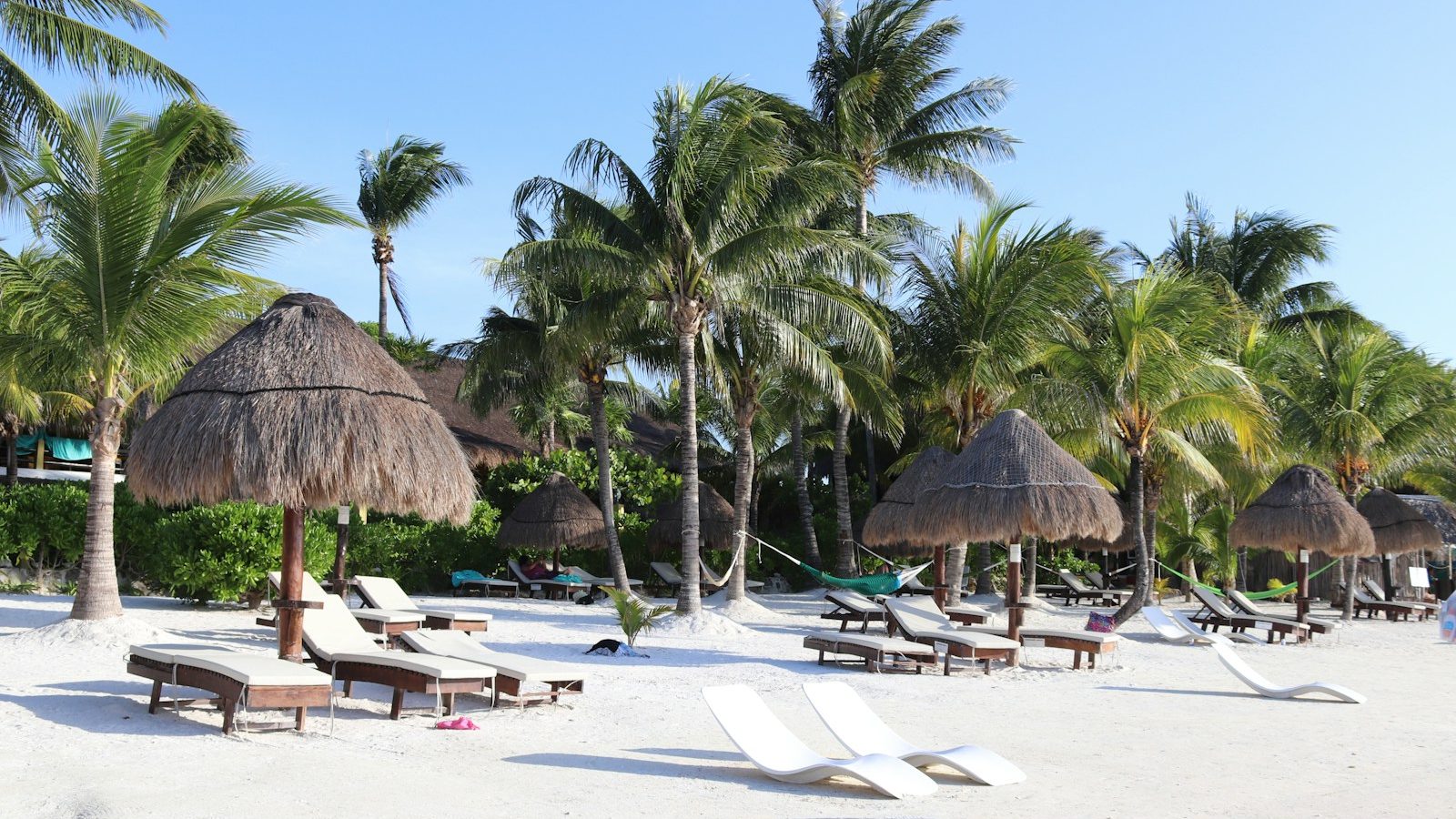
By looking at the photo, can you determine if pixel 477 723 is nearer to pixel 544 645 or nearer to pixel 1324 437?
pixel 544 645

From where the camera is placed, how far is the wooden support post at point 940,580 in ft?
51.5

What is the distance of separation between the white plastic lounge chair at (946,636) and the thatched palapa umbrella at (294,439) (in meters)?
5.26

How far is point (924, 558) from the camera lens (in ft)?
82.2

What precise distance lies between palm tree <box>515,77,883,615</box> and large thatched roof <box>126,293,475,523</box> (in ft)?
19.8

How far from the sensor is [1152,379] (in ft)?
52.3

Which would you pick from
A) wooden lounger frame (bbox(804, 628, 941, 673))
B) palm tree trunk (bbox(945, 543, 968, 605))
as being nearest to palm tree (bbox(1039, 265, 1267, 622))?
palm tree trunk (bbox(945, 543, 968, 605))

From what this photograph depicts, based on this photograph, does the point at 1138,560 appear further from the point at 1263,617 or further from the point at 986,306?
the point at 986,306

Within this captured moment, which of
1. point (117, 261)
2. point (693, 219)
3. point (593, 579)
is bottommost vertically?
point (593, 579)

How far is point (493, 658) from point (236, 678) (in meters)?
2.09

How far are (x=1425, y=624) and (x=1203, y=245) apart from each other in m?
14.6

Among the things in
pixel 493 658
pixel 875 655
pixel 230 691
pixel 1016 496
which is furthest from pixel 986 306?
pixel 230 691

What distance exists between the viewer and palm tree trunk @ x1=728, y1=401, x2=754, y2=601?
58.5 feet

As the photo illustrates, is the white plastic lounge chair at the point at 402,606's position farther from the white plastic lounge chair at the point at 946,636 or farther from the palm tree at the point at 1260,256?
the palm tree at the point at 1260,256

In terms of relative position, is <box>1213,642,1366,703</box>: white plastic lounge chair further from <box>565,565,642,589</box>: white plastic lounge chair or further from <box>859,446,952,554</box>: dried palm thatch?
<box>565,565,642,589</box>: white plastic lounge chair
